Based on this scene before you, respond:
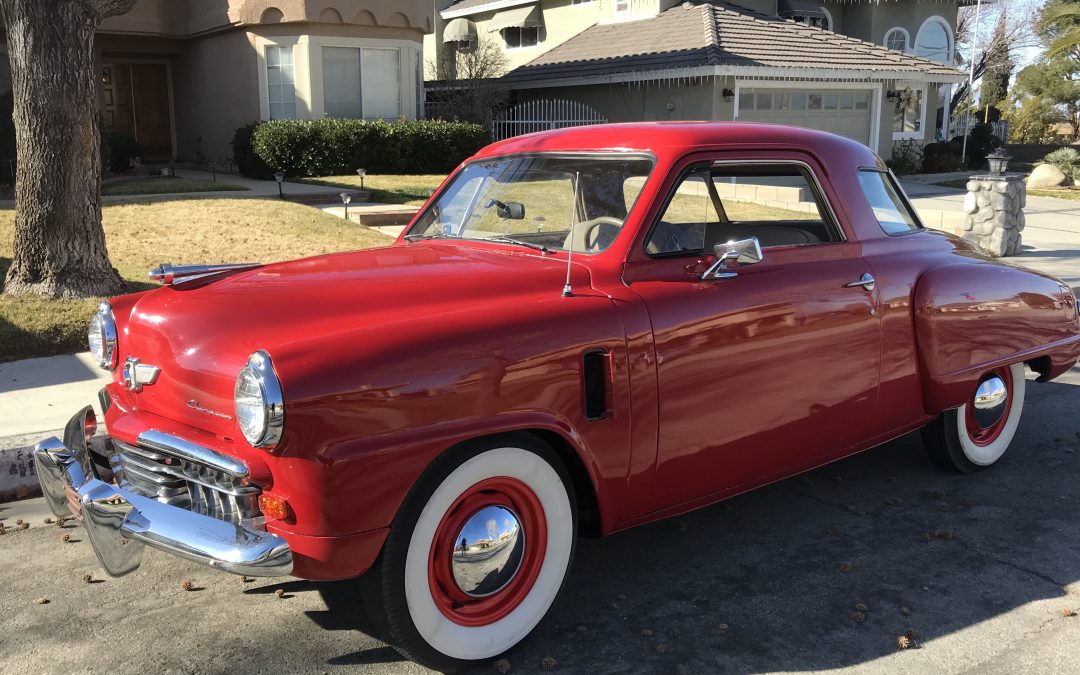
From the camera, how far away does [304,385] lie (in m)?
2.77

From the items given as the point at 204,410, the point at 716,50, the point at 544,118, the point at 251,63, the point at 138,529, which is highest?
the point at 716,50

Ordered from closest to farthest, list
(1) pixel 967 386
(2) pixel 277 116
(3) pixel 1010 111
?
(1) pixel 967 386, (2) pixel 277 116, (3) pixel 1010 111

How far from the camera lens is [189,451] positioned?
118 inches

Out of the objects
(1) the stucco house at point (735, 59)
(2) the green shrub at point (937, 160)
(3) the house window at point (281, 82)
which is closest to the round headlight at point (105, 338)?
(3) the house window at point (281, 82)

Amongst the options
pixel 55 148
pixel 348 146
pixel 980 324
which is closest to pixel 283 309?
pixel 980 324

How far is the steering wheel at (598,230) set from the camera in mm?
3781

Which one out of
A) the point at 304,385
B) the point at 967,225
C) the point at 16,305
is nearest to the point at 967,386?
the point at 304,385

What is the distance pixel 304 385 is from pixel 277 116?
18.3 metres

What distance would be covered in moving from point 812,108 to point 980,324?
774 inches

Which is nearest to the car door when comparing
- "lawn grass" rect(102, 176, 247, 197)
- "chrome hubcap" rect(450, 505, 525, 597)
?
"chrome hubcap" rect(450, 505, 525, 597)

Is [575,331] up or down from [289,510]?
up

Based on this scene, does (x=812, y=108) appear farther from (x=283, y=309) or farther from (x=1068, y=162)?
(x=283, y=309)

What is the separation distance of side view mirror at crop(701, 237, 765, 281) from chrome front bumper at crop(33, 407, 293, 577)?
73.7 inches

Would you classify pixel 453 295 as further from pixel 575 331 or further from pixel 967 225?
pixel 967 225
